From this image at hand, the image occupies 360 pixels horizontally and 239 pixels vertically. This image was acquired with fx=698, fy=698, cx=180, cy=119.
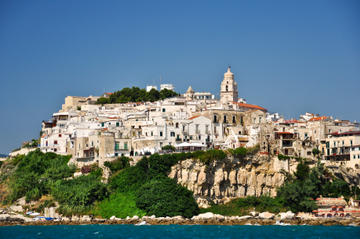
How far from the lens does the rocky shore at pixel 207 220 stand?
6056cm

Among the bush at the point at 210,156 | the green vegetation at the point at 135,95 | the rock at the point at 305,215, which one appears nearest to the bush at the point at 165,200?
the bush at the point at 210,156

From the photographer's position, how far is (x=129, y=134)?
7238 cm

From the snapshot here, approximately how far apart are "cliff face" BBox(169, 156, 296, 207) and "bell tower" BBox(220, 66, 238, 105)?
17.0 m

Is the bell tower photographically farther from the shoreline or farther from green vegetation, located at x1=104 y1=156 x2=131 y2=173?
the shoreline

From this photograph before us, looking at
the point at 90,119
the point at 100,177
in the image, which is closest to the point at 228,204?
the point at 100,177

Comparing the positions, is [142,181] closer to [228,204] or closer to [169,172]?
[169,172]

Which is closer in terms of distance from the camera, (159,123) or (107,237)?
(107,237)

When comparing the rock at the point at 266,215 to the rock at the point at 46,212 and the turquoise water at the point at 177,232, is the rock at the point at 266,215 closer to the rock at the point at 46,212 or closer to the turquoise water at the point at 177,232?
the turquoise water at the point at 177,232

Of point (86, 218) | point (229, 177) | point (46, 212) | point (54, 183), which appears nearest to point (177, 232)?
point (86, 218)

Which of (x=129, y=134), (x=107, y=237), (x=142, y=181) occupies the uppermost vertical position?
(x=129, y=134)

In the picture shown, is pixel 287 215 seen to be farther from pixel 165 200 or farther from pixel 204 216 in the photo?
pixel 165 200

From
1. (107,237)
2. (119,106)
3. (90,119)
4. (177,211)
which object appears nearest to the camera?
(107,237)

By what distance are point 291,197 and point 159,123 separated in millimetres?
15945

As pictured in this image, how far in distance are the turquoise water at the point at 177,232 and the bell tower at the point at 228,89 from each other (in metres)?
27.0
